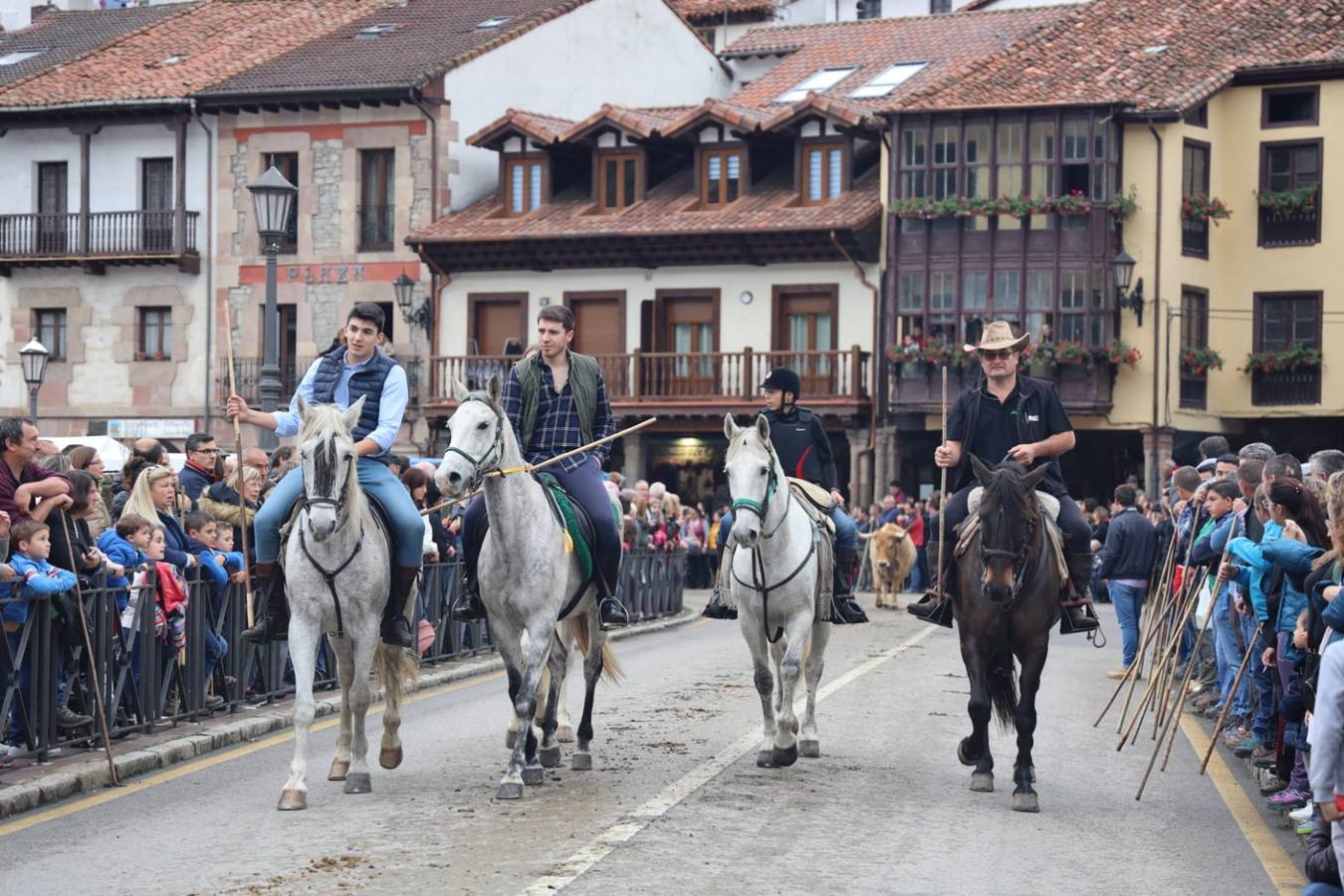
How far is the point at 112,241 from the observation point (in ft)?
165

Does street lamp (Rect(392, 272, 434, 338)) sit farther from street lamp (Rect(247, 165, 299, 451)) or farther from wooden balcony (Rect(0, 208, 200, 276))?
street lamp (Rect(247, 165, 299, 451))

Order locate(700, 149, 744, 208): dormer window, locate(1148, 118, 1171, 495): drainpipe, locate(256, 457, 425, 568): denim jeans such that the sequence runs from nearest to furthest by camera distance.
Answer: locate(256, 457, 425, 568): denim jeans, locate(1148, 118, 1171, 495): drainpipe, locate(700, 149, 744, 208): dormer window

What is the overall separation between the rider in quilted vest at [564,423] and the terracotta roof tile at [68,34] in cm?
4498

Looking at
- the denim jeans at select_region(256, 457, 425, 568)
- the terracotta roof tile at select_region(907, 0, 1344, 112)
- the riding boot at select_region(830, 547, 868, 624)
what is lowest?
the riding boot at select_region(830, 547, 868, 624)

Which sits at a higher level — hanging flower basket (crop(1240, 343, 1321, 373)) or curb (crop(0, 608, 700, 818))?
hanging flower basket (crop(1240, 343, 1321, 373))

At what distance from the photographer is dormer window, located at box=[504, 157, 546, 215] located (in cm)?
4988

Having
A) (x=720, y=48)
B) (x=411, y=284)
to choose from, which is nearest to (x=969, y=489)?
(x=411, y=284)

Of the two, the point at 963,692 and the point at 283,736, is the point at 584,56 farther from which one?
the point at 283,736

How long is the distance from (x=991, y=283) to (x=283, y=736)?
32.7 m

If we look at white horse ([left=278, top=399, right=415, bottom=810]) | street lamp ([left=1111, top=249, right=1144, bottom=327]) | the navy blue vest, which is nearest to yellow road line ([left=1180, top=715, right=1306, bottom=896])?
white horse ([left=278, top=399, right=415, bottom=810])

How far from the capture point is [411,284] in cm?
4969

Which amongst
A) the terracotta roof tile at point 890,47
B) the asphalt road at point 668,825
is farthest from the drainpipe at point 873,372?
the asphalt road at point 668,825

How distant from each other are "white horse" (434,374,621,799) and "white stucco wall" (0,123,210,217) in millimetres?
39995

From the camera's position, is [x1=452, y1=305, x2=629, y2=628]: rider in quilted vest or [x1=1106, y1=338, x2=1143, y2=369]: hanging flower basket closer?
[x1=452, y1=305, x2=629, y2=628]: rider in quilted vest
